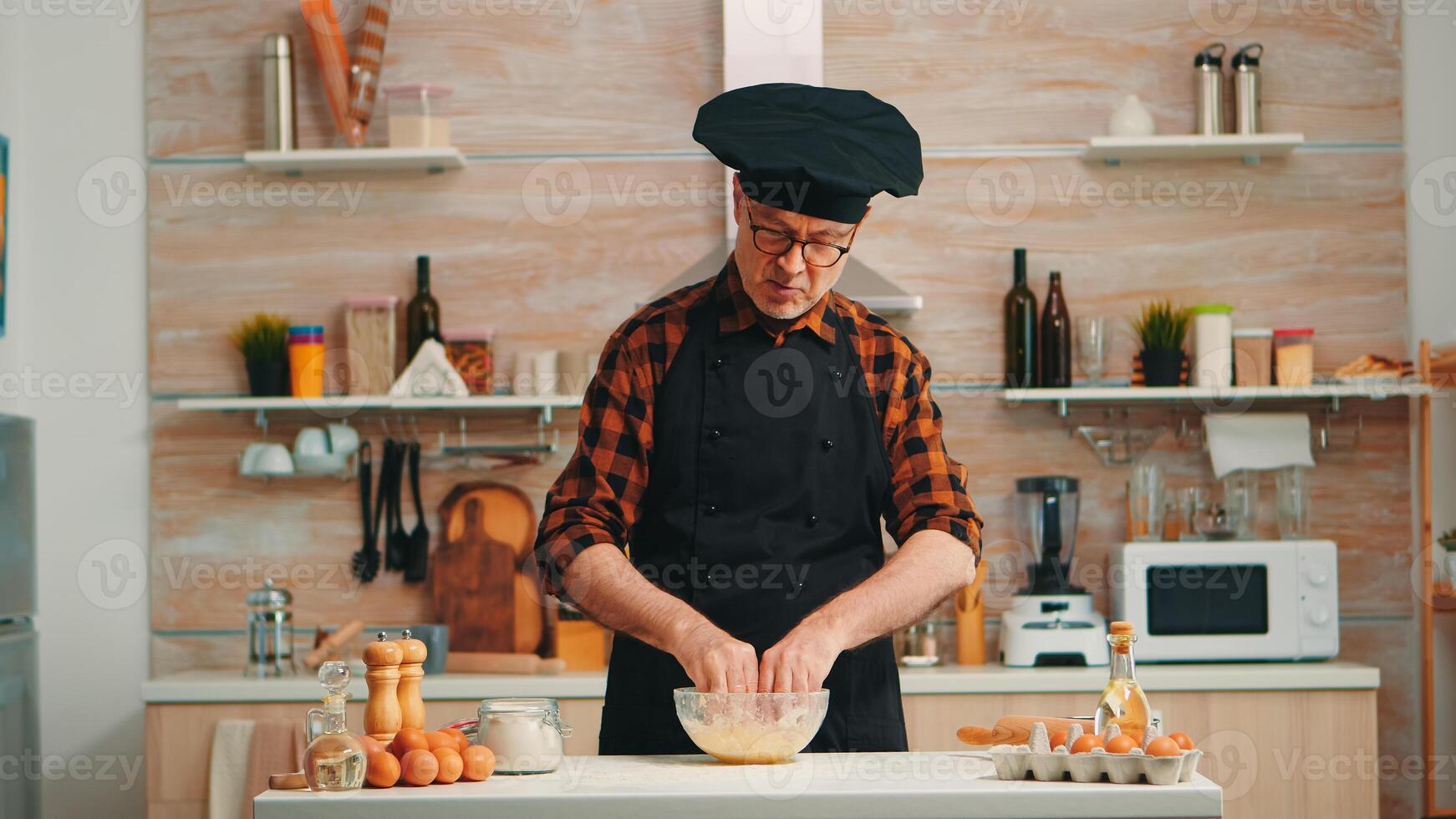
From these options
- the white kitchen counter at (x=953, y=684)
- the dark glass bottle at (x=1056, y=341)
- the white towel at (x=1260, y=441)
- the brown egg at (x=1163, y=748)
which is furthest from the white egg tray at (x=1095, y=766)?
the white towel at (x=1260, y=441)

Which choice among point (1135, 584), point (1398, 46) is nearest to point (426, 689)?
point (1135, 584)

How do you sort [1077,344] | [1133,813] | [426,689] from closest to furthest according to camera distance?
[1133,813], [426,689], [1077,344]

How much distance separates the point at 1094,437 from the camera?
12.1 ft

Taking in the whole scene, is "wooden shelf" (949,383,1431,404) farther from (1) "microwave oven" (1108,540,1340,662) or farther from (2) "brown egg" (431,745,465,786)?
(2) "brown egg" (431,745,465,786)

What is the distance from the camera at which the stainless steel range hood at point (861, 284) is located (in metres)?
3.36

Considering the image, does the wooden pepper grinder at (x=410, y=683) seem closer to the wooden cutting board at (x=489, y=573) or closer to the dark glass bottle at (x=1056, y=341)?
the wooden cutting board at (x=489, y=573)

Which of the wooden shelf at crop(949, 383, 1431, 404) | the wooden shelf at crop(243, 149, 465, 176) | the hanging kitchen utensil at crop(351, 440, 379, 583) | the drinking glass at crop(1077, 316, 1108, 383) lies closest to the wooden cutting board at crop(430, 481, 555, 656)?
the hanging kitchen utensil at crop(351, 440, 379, 583)

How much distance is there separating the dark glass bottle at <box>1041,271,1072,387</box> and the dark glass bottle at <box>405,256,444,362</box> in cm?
154

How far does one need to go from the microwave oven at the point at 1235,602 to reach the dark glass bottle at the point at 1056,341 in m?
0.49

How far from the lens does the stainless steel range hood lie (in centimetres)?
336

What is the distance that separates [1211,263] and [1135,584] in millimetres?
908

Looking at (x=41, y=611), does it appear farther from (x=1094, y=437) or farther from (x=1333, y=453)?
(x=1333, y=453)

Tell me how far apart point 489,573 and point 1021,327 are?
1497 millimetres

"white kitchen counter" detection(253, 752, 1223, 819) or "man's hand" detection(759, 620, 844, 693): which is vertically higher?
"man's hand" detection(759, 620, 844, 693)
